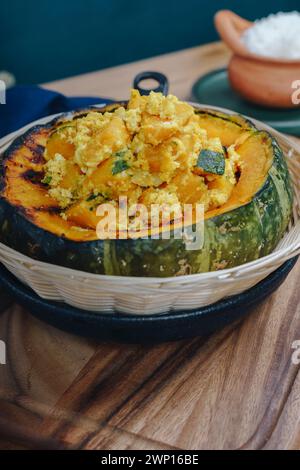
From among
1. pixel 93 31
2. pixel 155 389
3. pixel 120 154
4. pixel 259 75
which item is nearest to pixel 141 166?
pixel 120 154

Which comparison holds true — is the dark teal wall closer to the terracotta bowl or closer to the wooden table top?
the terracotta bowl

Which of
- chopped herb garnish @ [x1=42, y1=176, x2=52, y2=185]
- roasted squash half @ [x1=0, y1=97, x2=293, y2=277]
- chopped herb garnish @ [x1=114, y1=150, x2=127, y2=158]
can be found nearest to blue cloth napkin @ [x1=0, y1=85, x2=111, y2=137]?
roasted squash half @ [x1=0, y1=97, x2=293, y2=277]

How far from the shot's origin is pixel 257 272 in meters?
0.87

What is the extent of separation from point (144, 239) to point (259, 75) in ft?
3.23

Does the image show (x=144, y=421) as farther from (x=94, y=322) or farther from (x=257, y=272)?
(x=257, y=272)

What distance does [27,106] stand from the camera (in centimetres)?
151

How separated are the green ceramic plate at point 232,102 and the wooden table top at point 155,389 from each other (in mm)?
702

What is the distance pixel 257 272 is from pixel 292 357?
0.19 metres

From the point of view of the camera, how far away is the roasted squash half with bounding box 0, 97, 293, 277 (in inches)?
34.0

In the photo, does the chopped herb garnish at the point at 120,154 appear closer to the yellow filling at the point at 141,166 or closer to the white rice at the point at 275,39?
the yellow filling at the point at 141,166

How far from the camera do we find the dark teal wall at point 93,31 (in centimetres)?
280

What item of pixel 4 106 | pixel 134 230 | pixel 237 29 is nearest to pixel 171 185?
pixel 134 230

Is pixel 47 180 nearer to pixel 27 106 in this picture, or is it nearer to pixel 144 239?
pixel 144 239

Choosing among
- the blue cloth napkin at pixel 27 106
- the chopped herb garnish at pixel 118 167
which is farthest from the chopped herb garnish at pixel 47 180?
the blue cloth napkin at pixel 27 106
